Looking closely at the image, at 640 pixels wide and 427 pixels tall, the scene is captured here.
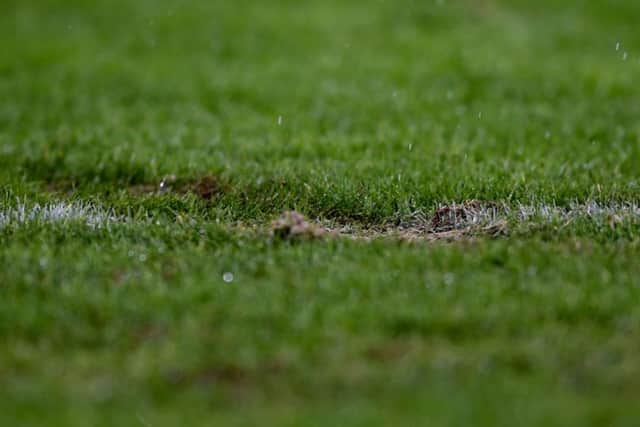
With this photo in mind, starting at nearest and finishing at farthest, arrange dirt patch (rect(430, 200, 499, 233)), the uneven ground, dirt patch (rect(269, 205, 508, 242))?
the uneven ground
dirt patch (rect(269, 205, 508, 242))
dirt patch (rect(430, 200, 499, 233))

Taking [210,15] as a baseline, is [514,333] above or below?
above

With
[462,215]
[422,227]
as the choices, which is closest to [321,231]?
[422,227]

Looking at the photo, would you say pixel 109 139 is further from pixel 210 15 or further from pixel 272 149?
pixel 210 15

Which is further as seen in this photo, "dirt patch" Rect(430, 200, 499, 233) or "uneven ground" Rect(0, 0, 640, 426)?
"dirt patch" Rect(430, 200, 499, 233)

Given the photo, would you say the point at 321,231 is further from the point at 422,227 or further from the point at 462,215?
the point at 462,215

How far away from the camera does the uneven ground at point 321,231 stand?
406 cm

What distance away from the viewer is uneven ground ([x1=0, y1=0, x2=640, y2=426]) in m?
4.06

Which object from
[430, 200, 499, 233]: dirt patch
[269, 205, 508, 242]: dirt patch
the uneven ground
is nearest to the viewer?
the uneven ground

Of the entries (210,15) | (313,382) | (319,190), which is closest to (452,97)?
(319,190)

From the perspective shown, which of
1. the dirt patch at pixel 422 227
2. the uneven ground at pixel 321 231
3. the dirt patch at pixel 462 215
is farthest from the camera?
the dirt patch at pixel 462 215

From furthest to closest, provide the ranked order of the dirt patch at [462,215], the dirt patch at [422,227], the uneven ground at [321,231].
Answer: the dirt patch at [462,215]
the dirt patch at [422,227]
the uneven ground at [321,231]

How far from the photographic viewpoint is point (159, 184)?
7.40 m

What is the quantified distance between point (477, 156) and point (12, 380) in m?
4.99

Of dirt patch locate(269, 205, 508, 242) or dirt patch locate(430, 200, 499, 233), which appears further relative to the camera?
dirt patch locate(430, 200, 499, 233)
